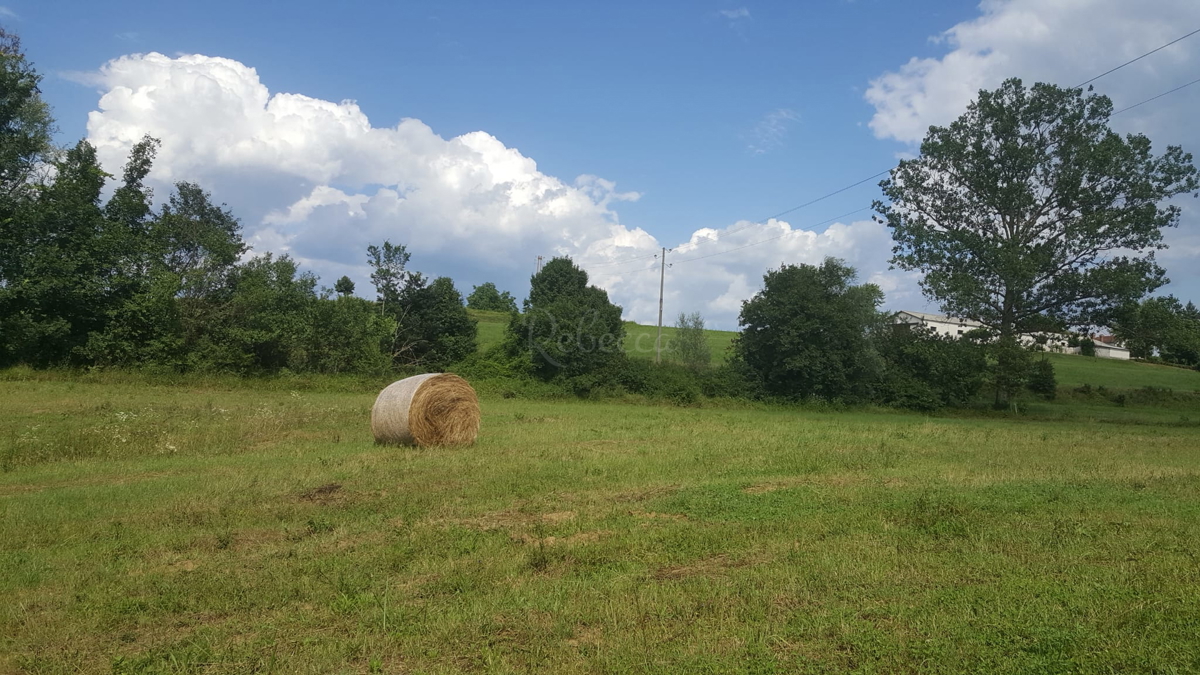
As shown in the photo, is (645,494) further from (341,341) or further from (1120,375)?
(1120,375)

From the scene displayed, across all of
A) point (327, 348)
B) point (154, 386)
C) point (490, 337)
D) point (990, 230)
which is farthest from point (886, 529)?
point (490, 337)

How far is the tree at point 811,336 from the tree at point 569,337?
25.4 ft

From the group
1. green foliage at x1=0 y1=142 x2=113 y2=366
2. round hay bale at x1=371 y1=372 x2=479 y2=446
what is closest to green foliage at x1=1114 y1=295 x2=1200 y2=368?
round hay bale at x1=371 y1=372 x2=479 y2=446

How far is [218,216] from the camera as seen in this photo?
173ft

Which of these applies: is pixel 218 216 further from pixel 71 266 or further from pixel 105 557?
pixel 105 557

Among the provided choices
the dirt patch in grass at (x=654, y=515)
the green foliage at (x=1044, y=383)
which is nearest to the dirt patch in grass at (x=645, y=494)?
the dirt patch in grass at (x=654, y=515)

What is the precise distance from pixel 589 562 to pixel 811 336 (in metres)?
33.4

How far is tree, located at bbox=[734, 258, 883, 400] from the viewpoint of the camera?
38.1m

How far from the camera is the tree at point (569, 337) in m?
40.3

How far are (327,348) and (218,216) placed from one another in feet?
66.8

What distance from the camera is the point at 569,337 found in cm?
4059

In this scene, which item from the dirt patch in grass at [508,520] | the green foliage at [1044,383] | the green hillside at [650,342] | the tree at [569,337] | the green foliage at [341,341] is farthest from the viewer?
the green hillside at [650,342]

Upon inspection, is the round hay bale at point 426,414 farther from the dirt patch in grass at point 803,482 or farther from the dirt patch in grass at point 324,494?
the dirt patch in grass at point 803,482

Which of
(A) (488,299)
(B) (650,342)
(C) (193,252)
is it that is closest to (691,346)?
(B) (650,342)
